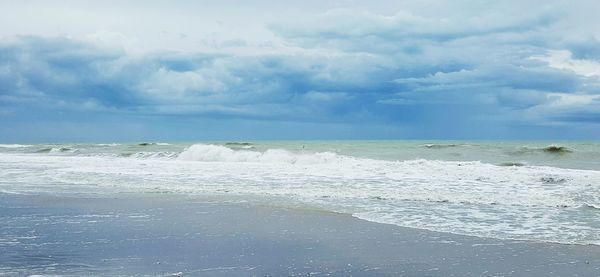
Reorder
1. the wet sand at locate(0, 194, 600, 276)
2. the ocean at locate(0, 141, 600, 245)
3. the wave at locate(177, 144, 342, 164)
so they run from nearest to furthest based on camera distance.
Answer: the wet sand at locate(0, 194, 600, 276) → the ocean at locate(0, 141, 600, 245) → the wave at locate(177, 144, 342, 164)

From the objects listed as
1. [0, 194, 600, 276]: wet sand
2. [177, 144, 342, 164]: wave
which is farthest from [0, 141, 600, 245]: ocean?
[177, 144, 342, 164]: wave

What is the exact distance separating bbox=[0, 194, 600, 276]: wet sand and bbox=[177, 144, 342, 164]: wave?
64.1 feet

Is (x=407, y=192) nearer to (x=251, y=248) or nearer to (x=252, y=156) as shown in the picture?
(x=251, y=248)

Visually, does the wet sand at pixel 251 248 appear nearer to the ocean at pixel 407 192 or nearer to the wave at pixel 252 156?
→ the ocean at pixel 407 192

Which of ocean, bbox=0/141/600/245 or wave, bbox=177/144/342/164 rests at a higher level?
wave, bbox=177/144/342/164

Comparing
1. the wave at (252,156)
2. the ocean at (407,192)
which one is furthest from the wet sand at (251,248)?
the wave at (252,156)

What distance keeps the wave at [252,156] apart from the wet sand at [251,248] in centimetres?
1954

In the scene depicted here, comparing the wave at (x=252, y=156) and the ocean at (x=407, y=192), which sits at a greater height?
the wave at (x=252, y=156)

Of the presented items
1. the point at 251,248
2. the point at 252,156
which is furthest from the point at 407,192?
the point at 252,156

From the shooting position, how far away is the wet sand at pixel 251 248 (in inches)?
276

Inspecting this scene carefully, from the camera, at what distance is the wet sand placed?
23.0ft

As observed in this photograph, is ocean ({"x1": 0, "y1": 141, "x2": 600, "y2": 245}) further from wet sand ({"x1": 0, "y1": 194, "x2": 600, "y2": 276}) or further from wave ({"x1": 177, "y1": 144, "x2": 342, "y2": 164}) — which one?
wave ({"x1": 177, "y1": 144, "x2": 342, "y2": 164})

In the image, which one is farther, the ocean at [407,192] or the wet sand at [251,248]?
the ocean at [407,192]

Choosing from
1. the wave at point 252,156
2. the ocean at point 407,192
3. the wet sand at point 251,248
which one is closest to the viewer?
the wet sand at point 251,248
